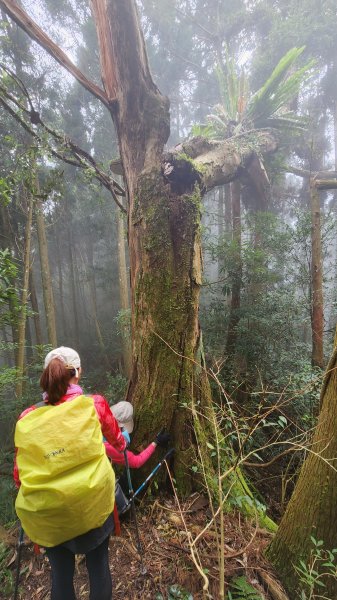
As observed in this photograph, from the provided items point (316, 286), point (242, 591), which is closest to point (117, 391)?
point (316, 286)

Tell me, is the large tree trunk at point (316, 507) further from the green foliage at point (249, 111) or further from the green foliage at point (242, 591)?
the green foliage at point (249, 111)

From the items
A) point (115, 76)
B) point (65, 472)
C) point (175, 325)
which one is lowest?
point (65, 472)

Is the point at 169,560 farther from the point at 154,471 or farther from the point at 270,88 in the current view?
the point at 270,88

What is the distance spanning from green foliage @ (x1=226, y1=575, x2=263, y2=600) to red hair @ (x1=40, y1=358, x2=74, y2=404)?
1.69 meters

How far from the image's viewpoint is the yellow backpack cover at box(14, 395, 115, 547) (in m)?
1.43

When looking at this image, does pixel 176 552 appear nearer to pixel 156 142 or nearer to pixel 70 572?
pixel 70 572

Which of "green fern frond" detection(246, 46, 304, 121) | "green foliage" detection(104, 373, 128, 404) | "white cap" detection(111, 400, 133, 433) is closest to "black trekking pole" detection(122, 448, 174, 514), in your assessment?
"white cap" detection(111, 400, 133, 433)

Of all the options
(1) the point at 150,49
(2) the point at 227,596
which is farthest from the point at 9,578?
(1) the point at 150,49

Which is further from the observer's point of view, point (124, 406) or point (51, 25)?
point (51, 25)

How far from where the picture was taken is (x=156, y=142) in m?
3.44

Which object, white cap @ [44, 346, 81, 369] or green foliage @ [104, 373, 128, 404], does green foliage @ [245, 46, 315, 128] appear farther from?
green foliage @ [104, 373, 128, 404]

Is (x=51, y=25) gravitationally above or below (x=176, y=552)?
above

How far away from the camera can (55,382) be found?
165 cm

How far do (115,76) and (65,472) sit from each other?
418 cm
